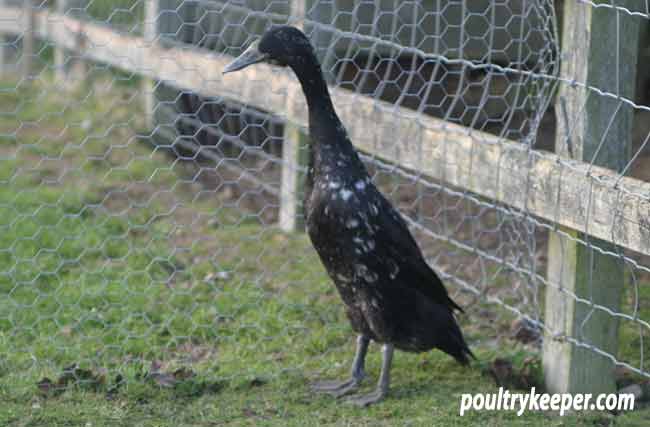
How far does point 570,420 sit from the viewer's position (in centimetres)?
340

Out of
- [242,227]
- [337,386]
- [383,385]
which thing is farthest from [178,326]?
[242,227]

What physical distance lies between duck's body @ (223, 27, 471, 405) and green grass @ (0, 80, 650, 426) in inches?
9.7

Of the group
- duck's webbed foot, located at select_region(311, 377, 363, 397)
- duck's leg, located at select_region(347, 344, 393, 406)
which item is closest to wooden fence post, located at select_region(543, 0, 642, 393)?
duck's leg, located at select_region(347, 344, 393, 406)

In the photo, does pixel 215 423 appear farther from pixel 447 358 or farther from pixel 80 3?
pixel 80 3

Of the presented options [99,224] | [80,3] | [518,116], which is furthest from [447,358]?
[80,3]

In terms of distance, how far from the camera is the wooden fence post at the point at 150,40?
17.3 feet

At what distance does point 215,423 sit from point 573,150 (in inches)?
59.6

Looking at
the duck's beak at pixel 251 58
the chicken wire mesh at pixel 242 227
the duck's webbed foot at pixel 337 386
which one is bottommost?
the duck's webbed foot at pixel 337 386

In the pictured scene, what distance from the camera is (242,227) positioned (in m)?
5.32

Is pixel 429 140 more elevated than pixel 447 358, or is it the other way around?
pixel 429 140

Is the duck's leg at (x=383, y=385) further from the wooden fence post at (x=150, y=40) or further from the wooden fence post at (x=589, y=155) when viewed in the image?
the wooden fence post at (x=150, y=40)

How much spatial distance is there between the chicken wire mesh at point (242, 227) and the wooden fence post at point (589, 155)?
28 mm

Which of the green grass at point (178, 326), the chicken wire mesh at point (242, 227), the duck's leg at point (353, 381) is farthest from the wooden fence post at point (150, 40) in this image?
the duck's leg at point (353, 381)

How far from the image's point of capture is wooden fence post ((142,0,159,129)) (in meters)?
5.27
